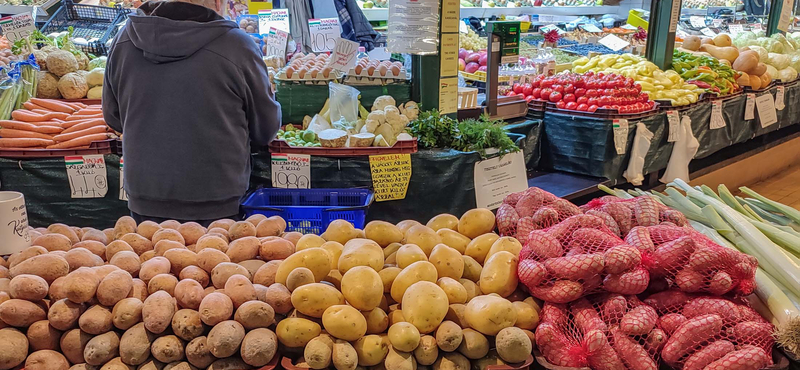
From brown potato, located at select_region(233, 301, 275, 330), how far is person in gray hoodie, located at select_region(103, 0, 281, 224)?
4.90ft

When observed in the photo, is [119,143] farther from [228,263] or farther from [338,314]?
[338,314]

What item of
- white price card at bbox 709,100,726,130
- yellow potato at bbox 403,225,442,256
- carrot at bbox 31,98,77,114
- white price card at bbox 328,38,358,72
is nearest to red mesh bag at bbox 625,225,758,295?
yellow potato at bbox 403,225,442,256

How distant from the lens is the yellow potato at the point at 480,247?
170 centimetres

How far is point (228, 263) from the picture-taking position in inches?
57.7

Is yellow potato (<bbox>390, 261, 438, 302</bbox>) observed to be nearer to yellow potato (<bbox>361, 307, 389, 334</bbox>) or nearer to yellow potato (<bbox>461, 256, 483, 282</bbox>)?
yellow potato (<bbox>361, 307, 389, 334</bbox>)

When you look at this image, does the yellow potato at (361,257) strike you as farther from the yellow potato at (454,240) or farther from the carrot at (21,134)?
the carrot at (21,134)

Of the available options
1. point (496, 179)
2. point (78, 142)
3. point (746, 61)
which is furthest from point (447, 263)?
point (746, 61)

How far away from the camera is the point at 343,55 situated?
3.90 m

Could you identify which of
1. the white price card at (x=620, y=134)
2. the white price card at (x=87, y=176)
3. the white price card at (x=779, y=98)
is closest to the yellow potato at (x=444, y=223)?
the white price card at (x=87, y=176)

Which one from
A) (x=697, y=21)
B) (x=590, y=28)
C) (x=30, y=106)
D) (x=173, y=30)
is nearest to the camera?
(x=173, y=30)

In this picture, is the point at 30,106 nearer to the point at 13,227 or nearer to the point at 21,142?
the point at 21,142

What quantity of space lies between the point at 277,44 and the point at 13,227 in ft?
11.6

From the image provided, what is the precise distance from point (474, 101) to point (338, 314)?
3.30m

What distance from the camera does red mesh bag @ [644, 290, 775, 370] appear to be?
1.39m
